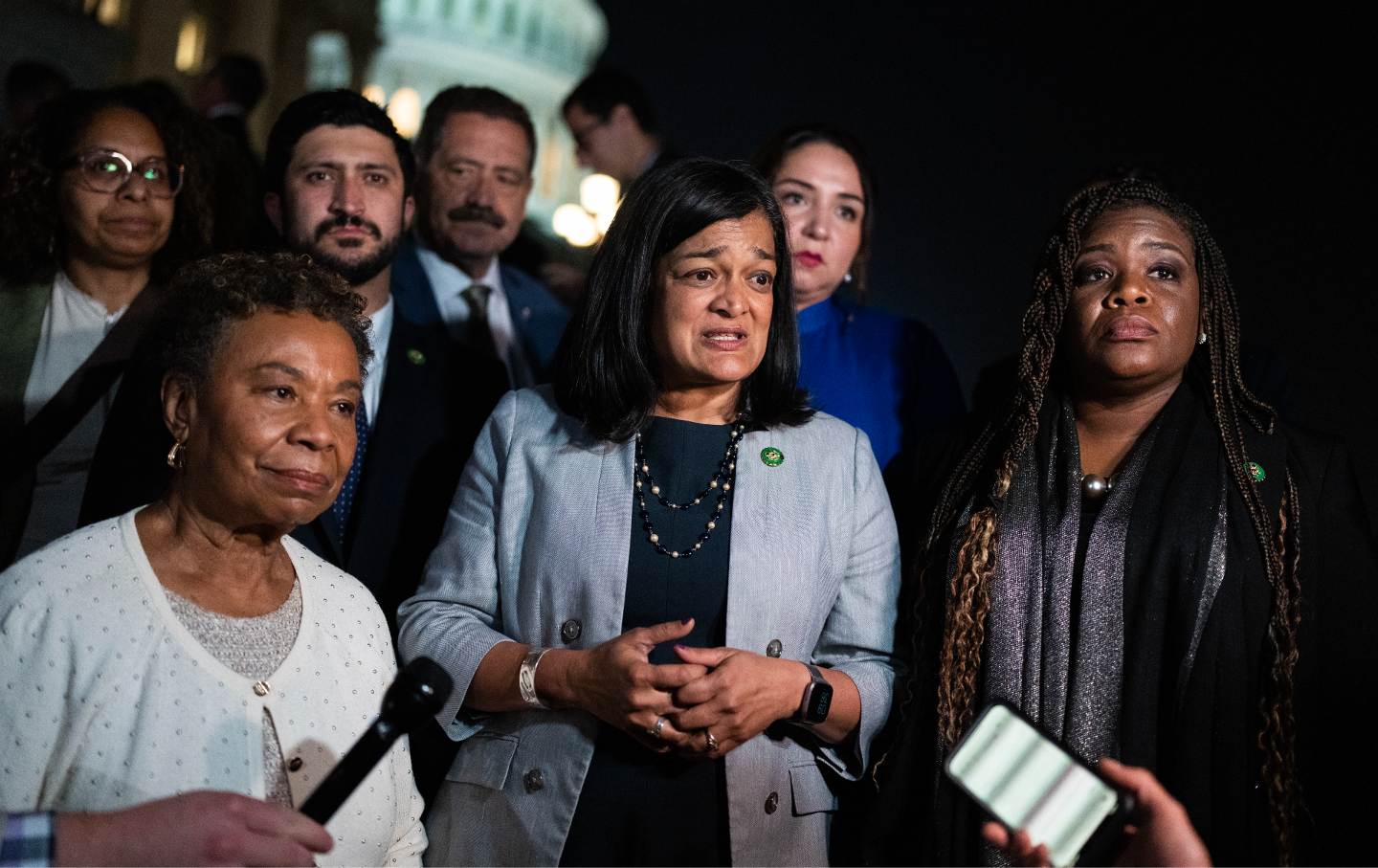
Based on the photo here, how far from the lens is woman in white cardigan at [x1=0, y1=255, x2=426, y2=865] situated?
2.26m

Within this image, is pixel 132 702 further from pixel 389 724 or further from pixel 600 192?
pixel 600 192

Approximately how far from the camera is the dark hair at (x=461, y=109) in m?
4.94

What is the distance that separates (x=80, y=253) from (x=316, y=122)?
76cm

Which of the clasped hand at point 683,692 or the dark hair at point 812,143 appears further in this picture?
the dark hair at point 812,143

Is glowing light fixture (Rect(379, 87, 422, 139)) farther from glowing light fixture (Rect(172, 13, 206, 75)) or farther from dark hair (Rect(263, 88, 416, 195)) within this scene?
dark hair (Rect(263, 88, 416, 195))

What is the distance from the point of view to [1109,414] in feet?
10.5

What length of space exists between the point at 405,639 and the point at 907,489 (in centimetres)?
130

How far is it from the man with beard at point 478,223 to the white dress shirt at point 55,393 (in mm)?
1130

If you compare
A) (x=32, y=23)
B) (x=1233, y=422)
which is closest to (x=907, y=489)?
(x=1233, y=422)

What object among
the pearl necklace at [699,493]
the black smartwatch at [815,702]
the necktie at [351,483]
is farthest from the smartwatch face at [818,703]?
the necktie at [351,483]

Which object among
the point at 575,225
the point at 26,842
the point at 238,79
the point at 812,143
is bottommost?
the point at 26,842

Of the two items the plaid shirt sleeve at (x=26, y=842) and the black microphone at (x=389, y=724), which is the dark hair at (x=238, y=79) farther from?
the black microphone at (x=389, y=724)

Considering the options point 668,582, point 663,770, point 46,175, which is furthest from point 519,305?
point 663,770

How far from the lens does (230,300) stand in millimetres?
2561
